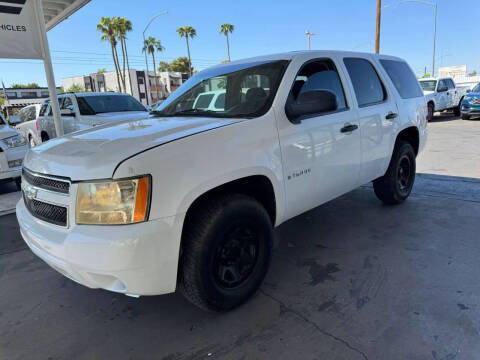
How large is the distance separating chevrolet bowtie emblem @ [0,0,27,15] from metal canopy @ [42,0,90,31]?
1507 millimetres

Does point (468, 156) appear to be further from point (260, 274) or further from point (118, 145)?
point (118, 145)

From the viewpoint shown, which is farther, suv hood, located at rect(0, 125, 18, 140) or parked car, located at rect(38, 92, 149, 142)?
parked car, located at rect(38, 92, 149, 142)

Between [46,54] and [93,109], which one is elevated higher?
[46,54]

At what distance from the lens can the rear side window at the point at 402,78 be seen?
169 inches

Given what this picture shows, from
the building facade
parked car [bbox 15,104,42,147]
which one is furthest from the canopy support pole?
the building facade

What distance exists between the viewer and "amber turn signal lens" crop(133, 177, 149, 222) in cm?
197

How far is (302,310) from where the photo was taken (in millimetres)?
2553

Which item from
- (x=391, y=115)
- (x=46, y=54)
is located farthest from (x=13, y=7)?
(x=391, y=115)

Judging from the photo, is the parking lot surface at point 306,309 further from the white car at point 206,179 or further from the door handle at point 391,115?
the door handle at point 391,115

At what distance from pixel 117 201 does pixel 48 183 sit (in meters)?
0.64

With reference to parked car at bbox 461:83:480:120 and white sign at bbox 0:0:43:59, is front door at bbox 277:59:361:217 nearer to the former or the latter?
white sign at bbox 0:0:43:59

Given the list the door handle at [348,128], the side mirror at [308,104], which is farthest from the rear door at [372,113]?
the side mirror at [308,104]

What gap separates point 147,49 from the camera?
199 feet

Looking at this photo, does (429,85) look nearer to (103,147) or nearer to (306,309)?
(306,309)
